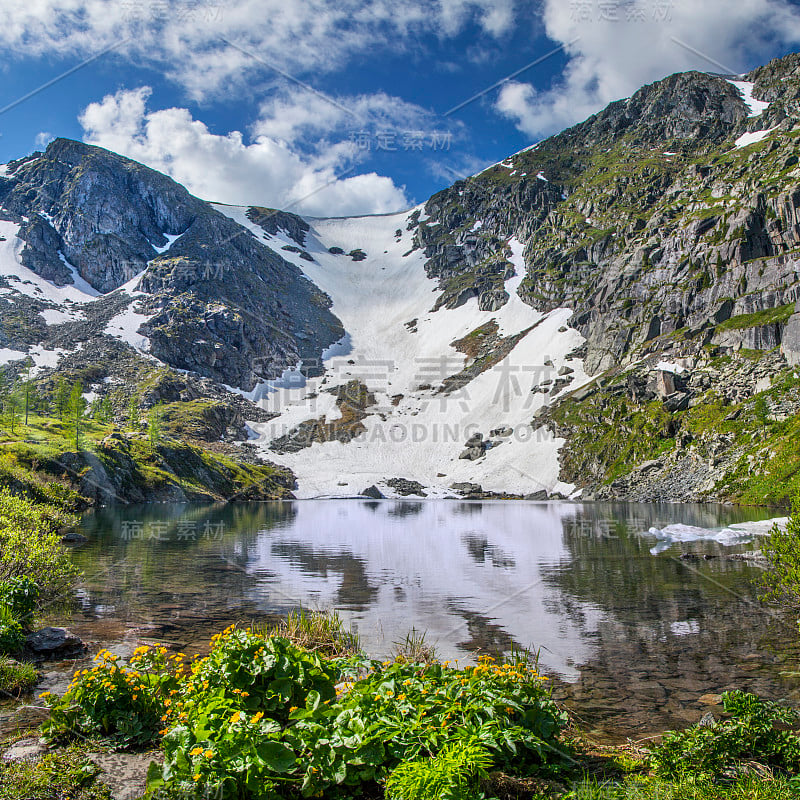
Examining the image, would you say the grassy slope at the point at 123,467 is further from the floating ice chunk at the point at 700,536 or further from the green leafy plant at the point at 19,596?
the floating ice chunk at the point at 700,536

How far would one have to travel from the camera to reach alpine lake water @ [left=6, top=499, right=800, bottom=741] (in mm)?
12281

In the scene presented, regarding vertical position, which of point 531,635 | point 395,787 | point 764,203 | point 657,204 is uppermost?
point 657,204

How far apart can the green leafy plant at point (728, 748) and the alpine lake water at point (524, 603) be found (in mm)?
1981

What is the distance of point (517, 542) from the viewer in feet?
145

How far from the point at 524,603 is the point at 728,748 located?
1470cm

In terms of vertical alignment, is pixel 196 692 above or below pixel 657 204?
below

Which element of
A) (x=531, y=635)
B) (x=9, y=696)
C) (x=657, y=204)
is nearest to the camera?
(x=9, y=696)

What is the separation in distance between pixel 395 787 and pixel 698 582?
2450 centimetres

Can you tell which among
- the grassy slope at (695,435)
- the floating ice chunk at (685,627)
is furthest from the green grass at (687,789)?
the grassy slope at (695,435)

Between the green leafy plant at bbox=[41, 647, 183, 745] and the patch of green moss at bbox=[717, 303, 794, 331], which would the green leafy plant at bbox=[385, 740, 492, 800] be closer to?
the green leafy plant at bbox=[41, 647, 183, 745]

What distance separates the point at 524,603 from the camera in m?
21.5

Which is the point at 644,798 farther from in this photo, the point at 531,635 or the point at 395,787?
the point at 531,635

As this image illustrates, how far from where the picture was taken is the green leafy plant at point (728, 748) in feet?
22.9

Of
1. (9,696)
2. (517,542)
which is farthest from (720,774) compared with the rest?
(517,542)
